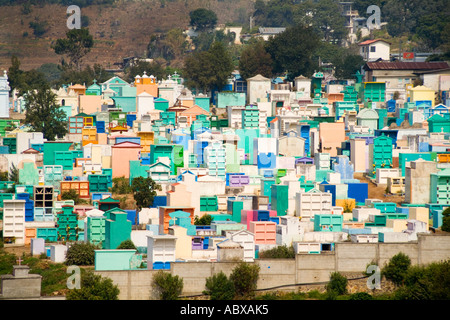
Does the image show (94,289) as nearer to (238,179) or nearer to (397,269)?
(397,269)

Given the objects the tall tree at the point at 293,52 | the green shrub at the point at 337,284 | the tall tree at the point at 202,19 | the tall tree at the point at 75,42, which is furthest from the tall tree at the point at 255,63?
the green shrub at the point at 337,284

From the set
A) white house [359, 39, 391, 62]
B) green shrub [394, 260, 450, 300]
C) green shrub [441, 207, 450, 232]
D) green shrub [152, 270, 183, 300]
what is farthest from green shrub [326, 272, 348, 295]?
white house [359, 39, 391, 62]

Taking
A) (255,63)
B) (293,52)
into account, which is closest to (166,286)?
(255,63)

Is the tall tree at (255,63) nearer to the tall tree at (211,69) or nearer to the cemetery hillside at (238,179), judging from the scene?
the cemetery hillside at (238,179)

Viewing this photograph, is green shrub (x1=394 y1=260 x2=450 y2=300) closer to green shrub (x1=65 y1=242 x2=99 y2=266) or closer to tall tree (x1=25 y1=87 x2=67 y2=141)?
green shrub (x1=65 y1=242 x2=99 y2=266)

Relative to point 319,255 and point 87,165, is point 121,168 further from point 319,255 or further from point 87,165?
point 319,255

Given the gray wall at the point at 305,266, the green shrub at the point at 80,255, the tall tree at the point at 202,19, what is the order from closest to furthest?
the gray wall at the point at 305,266
the green shrub at the point at 80,255
the tall tree at the point at 202,19
